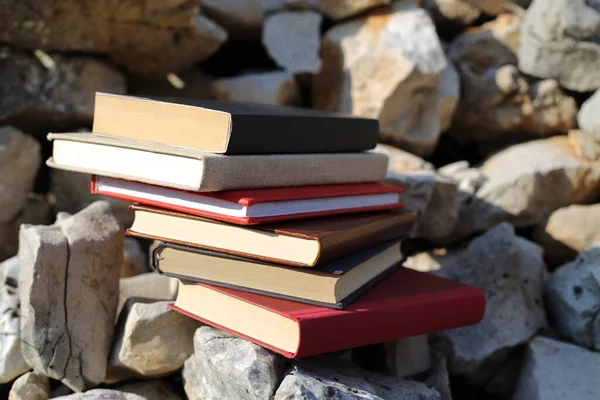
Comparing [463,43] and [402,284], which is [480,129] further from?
[402,284]

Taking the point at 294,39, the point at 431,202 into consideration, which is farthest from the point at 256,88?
the point at 431,202

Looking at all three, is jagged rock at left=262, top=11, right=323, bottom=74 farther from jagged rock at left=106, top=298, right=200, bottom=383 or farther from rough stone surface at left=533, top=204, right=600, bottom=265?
jagged rock at left=106, top=298, right=200, bottom=383

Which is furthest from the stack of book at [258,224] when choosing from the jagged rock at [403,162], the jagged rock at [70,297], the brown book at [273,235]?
the jagged rock at [403,162]

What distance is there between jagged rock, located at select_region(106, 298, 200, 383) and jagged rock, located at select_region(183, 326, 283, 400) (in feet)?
0.33

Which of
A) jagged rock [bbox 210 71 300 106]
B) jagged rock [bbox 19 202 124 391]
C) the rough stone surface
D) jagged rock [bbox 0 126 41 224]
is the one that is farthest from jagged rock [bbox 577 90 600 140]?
jagged rock [bbox 0 126 41 224]

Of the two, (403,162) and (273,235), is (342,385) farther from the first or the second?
(403,162)

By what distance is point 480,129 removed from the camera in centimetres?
249

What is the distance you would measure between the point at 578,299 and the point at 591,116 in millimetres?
799

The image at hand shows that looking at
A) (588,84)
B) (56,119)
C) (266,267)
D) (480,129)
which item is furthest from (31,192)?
(588,84)

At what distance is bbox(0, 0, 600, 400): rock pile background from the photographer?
1.36m

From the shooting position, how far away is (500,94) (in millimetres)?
2355

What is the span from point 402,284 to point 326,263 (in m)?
0.30

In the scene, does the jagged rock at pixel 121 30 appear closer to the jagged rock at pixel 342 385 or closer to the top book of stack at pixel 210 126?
the top book of stack at pixel 210 126

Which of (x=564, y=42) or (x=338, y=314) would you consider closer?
(x=338, y=314)
